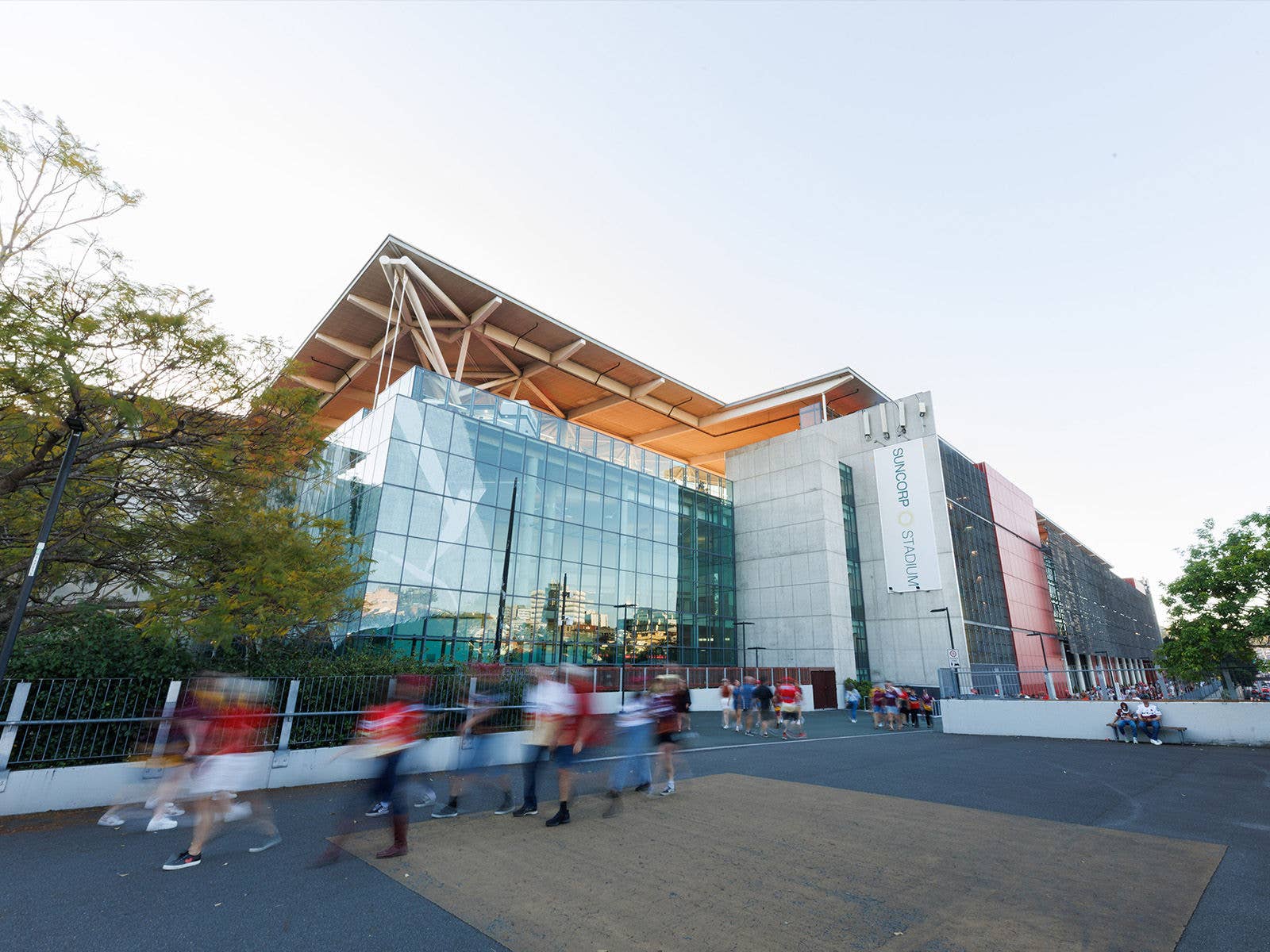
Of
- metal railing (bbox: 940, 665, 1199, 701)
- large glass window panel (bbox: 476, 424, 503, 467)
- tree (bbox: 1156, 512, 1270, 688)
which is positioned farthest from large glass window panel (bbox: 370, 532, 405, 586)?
tree (bbox: 1156, 512, 1270, 688)

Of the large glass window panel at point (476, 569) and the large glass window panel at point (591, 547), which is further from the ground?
the large glass window panel at point (591, 547)

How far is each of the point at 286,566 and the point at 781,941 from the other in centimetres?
1049

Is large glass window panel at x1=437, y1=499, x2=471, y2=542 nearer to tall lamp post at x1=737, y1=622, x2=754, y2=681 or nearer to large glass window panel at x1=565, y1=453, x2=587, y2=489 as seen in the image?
large glass window panel at x1=565, y1=453, x2=587, y2=489

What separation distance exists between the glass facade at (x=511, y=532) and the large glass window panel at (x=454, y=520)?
2.1 inches

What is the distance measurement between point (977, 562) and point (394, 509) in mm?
40712

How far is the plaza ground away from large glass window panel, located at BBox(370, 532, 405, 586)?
13557mm

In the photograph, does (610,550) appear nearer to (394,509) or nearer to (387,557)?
(394,509)

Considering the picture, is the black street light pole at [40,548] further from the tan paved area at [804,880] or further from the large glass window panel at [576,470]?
the large glass window panel at [576,470]

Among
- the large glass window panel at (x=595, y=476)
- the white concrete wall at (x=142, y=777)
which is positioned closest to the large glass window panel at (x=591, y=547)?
the large glass window panel at (x=595, y=476)

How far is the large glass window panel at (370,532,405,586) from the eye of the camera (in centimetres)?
2156

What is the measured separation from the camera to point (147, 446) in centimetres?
916

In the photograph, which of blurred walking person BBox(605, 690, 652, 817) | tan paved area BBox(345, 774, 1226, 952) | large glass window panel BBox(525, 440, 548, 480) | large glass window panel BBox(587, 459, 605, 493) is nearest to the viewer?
tan paved area BBox(345, 774, 1226, 952)

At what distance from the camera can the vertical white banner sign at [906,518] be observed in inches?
1480

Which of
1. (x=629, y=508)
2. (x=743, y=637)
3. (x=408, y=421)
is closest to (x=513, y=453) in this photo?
(x=408, y=421)
